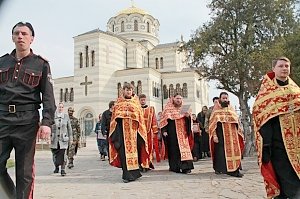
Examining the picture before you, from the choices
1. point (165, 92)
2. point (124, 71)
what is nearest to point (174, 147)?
point (124, 71)

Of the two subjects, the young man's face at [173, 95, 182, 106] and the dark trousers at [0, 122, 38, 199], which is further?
the young man's face at [173, 95, 182, 106]

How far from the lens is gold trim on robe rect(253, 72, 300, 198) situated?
14.5 ft

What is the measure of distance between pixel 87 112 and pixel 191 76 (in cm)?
1477

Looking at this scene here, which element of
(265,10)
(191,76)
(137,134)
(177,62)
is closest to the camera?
(137,134)

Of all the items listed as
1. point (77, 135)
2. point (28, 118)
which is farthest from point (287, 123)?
point (77, 135)

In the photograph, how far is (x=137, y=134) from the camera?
7.84 meters

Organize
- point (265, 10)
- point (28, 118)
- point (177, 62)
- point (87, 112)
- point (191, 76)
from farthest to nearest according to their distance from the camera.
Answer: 1. point (177, 62)
2. point (191, 76)
3. point (87, 112)
4. point (265, 10)
5. point (28, 118)

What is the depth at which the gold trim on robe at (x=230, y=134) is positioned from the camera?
7.75 metres

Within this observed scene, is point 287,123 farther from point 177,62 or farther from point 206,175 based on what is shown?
point 177,62

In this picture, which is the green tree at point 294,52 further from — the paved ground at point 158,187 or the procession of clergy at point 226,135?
the paved ground at point 158,187

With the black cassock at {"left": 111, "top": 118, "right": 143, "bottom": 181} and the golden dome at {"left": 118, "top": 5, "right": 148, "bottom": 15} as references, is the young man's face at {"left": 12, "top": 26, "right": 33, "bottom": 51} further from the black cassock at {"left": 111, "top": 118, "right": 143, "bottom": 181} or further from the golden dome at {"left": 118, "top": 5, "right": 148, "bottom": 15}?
the golden dome at {"left": 118, "top": 5, "right": 148, "bottom": 15}

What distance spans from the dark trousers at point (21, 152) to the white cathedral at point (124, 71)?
131ft

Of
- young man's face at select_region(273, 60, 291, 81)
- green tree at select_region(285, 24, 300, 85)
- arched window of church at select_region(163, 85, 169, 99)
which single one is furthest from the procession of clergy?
arched window of church at select_region(163, 85, 169, 99)

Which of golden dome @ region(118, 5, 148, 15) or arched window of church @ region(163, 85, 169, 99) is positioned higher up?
golden dome @ region(118, 5, 148, 15)
